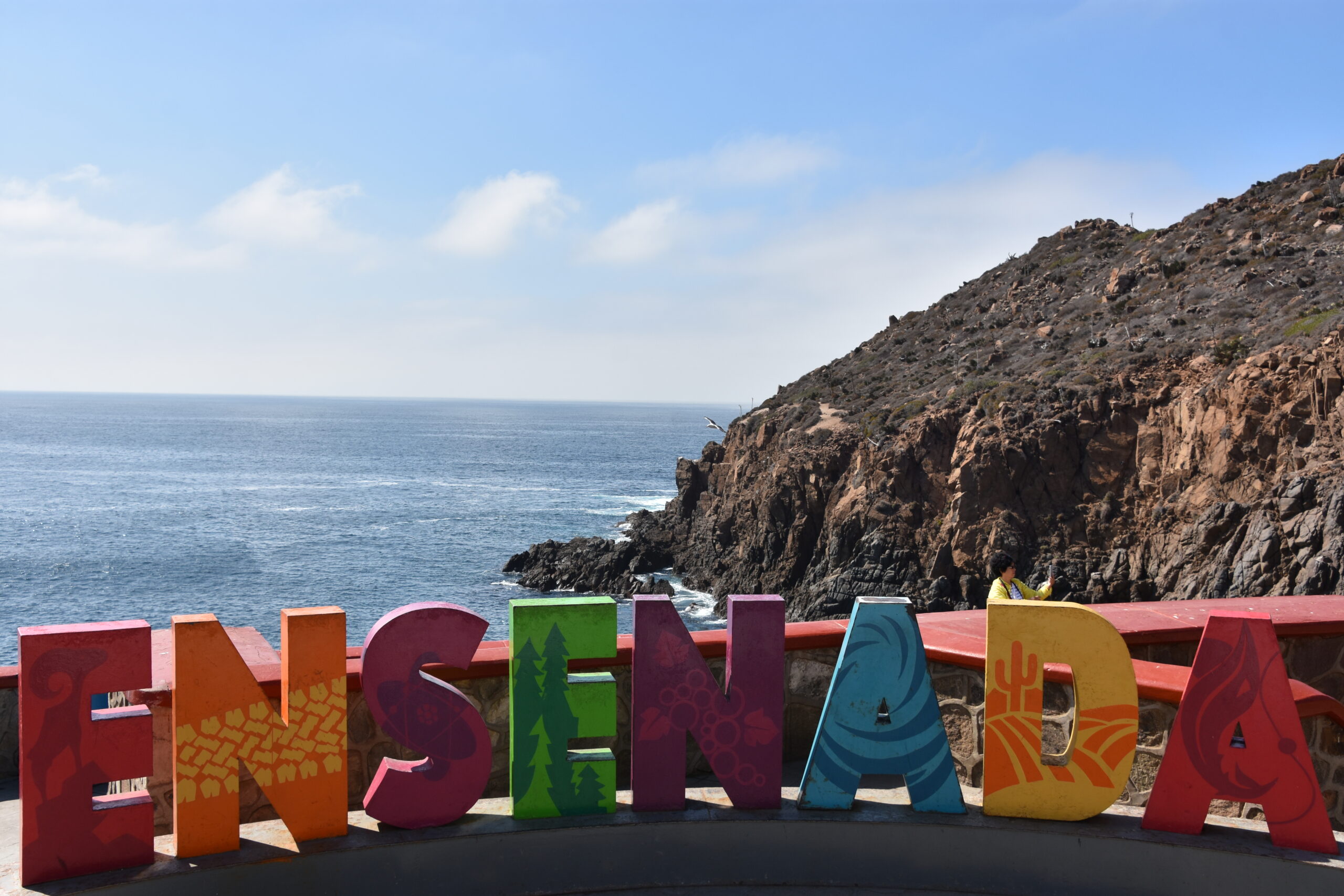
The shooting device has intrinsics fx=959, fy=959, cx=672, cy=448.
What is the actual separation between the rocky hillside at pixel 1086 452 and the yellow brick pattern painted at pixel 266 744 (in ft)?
81.9

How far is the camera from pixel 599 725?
5242 mm

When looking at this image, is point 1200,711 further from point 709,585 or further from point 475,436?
point 475,436

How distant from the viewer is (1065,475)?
32.4 meters

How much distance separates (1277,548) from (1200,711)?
77.0 ft

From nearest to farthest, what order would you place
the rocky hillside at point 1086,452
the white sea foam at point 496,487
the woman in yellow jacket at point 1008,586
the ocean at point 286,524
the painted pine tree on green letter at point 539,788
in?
the painted pine tree on green letter at point 539,788 < the woman in yellow jacket at point 1008,586 < the rocky hillside at point 1086,452 < the ocean at point 286,524 < the white sea foam at point 496,487

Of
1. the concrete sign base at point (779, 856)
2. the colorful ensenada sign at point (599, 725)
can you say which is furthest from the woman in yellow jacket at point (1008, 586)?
the concrete sign base at point (779, 856)

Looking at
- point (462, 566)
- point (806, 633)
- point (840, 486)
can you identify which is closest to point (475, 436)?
point (462, 566)

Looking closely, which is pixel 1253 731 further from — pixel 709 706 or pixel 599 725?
pixel 599 725

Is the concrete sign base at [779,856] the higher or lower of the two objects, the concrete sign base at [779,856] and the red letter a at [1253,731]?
the lower

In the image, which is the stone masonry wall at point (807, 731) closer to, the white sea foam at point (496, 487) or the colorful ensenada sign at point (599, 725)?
the colorful ensenada sign at point (599, 725)

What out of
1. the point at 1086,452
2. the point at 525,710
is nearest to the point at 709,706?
the point at 525,710

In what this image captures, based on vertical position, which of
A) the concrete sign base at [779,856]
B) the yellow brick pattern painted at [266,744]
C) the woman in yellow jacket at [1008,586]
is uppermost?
the woman in yellow jacket at [1008,586]

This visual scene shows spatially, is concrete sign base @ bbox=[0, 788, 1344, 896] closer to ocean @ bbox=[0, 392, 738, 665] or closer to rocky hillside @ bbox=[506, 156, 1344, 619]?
rocky hillside @ bbox=[506, 156, 1344, 619]

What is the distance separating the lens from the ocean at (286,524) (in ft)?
133
